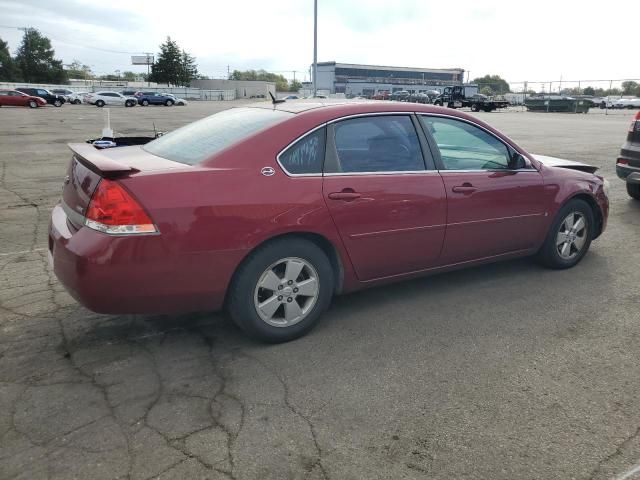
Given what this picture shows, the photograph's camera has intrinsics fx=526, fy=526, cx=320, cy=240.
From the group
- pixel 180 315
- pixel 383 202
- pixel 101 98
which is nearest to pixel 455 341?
pixel 383 202

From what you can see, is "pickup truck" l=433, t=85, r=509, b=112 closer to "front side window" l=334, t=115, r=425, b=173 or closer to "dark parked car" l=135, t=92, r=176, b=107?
"dark parked car" l=135, t=92, r=176, b=107

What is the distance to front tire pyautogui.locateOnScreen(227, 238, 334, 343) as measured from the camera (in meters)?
3.29

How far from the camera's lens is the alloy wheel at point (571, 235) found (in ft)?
16.3

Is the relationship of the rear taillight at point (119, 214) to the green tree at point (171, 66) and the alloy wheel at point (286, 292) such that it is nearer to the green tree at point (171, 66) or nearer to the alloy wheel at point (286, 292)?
the alloy wheel at point (286, 292)

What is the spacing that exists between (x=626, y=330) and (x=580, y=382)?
0.99m

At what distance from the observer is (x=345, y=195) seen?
11.7 ft

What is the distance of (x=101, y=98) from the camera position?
46438mm

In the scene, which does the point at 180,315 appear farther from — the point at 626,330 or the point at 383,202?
the point at 626,330

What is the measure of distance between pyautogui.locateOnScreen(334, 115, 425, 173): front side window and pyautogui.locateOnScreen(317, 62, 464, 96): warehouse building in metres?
103

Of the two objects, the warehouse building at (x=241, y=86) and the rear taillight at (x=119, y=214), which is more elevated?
the warehouse building at (x=241, y=86)

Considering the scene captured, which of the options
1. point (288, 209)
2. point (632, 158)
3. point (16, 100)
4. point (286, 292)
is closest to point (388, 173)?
point (288, 209)

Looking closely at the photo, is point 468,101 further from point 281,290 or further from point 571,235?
point 281,290

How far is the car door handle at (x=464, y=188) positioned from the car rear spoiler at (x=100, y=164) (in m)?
2.37

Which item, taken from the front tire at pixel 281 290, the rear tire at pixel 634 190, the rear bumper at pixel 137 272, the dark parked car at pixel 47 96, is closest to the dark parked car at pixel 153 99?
the dark parked car at pixel 47 96
